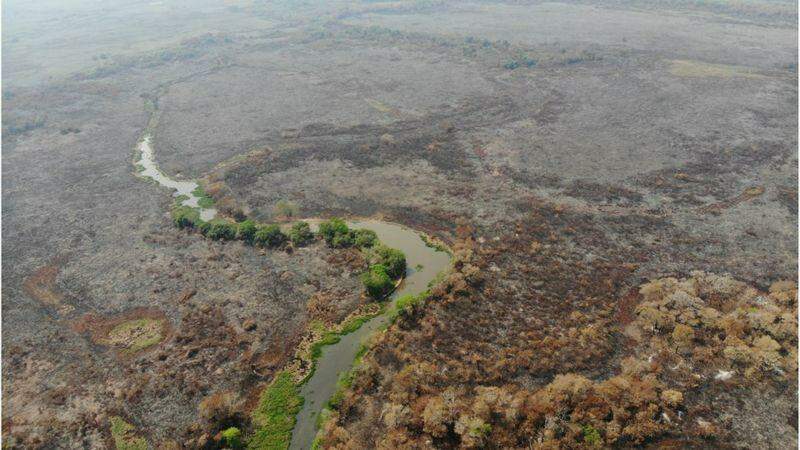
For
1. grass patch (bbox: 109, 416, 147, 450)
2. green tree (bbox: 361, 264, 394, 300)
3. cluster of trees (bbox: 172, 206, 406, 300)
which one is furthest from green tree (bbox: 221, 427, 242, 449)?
cluster of trees (bbox: 172, 206, 406, 300)

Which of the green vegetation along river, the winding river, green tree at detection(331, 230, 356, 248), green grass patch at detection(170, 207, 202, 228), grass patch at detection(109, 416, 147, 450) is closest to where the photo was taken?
grass patch at detection(109, 416, 147, 450)

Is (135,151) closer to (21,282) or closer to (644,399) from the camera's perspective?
(21,282)

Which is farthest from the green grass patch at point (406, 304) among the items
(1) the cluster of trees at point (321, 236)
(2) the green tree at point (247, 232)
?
(2) the green tree at point (247, 232)

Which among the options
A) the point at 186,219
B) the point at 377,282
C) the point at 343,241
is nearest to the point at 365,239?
the point at 343,241

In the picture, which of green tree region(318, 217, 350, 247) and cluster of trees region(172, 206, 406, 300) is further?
green tree region(318, 217, 350, 247)

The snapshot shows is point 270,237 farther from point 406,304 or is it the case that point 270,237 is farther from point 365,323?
point 406,304

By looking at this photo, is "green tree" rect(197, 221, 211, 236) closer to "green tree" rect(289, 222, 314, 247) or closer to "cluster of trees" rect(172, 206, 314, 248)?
"cluster of trees" rect(172, 206, 314, 248)

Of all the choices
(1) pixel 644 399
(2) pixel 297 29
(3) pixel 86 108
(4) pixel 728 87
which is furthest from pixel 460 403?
(2) pixel 297 29
